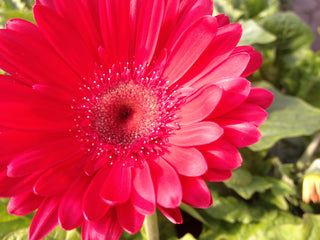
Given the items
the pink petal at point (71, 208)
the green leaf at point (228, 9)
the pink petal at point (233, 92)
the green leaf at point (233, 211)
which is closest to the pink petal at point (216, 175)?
the pink petal at point (233, 92)

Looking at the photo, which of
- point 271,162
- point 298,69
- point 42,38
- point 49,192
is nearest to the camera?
point 49,192

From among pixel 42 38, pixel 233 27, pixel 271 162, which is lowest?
pixel 271 162

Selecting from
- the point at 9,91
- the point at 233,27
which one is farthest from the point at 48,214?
the point at 233,27

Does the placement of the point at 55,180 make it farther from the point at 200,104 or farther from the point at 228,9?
the point at 228,9

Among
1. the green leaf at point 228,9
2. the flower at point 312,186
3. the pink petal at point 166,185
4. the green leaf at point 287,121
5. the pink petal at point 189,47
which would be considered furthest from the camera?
the green leaf at point 228,9

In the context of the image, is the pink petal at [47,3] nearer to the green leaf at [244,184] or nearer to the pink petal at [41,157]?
the pink petal at [41,157]

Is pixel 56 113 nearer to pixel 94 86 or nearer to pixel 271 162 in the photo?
pixel 94 86

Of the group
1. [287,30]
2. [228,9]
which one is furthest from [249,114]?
[287,30]
